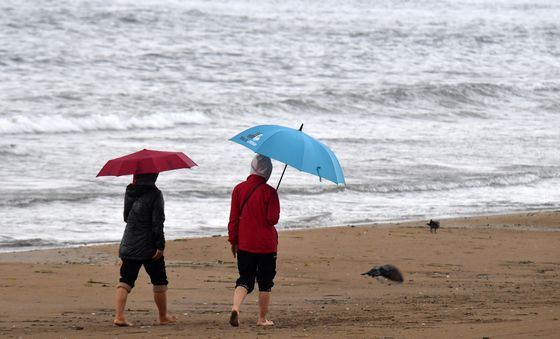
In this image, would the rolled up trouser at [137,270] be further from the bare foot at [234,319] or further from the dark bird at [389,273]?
the dark bird at [389,273]

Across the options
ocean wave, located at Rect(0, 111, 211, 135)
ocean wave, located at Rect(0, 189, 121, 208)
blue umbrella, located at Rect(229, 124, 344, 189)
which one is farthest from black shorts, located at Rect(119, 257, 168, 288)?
ocean wave, located at Rect(0, 111, 211, 135)

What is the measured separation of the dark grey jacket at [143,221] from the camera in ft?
24.6

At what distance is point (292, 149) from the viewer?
7.45m

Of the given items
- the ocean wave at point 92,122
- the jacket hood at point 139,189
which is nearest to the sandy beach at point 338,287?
the jacket hood at point 139,189

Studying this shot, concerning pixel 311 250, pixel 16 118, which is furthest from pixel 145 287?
pixel 16 118

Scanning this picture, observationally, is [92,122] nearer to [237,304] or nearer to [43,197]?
[43,197]

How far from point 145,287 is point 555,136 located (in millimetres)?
16114

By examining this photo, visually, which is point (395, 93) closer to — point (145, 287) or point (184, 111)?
point (184, 111)

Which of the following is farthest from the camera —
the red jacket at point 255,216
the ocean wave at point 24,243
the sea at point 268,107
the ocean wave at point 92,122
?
the ocean wave at point 92,122

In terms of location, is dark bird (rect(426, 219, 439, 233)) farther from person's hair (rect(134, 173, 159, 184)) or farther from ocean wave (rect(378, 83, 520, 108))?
ocean wave (rect(378, 83, 520, 108))

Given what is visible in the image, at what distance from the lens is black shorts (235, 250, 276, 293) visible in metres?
7.63

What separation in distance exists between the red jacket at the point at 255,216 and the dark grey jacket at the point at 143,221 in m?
0.49

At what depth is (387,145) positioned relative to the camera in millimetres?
21484

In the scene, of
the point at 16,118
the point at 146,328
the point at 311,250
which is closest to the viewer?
the point at 146,328
